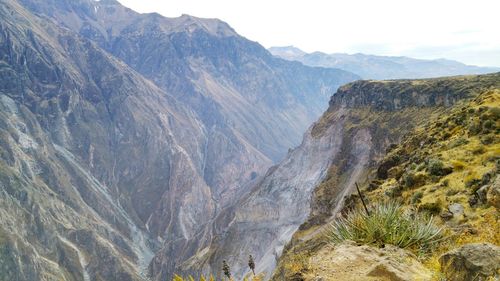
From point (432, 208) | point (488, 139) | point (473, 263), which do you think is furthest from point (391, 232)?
point (488, 139)

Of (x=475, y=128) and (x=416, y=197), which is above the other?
(x=475, y=128)

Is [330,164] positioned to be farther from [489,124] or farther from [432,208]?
[432,208]

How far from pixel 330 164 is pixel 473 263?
97022 millimetres

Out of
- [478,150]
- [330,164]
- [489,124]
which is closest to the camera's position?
[478,150]

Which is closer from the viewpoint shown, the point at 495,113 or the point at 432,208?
the point at 432,208

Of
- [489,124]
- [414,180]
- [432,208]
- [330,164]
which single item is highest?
[489,124]

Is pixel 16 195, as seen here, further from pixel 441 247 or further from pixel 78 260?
pixel 441 247

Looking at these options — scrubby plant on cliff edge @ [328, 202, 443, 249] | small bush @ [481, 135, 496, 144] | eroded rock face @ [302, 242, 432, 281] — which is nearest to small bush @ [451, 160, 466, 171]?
small bush @ [481, 135, 496, 144]

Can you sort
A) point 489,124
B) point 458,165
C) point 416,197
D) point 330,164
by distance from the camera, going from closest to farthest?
point 416,197 < point 458,165 < point 489,124 < point 330,164

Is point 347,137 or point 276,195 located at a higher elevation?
point 347,137

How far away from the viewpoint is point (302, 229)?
236ft

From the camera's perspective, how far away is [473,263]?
7.51m

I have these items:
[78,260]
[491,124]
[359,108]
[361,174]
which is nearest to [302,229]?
[361,174]

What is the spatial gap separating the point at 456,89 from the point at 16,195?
170 m
